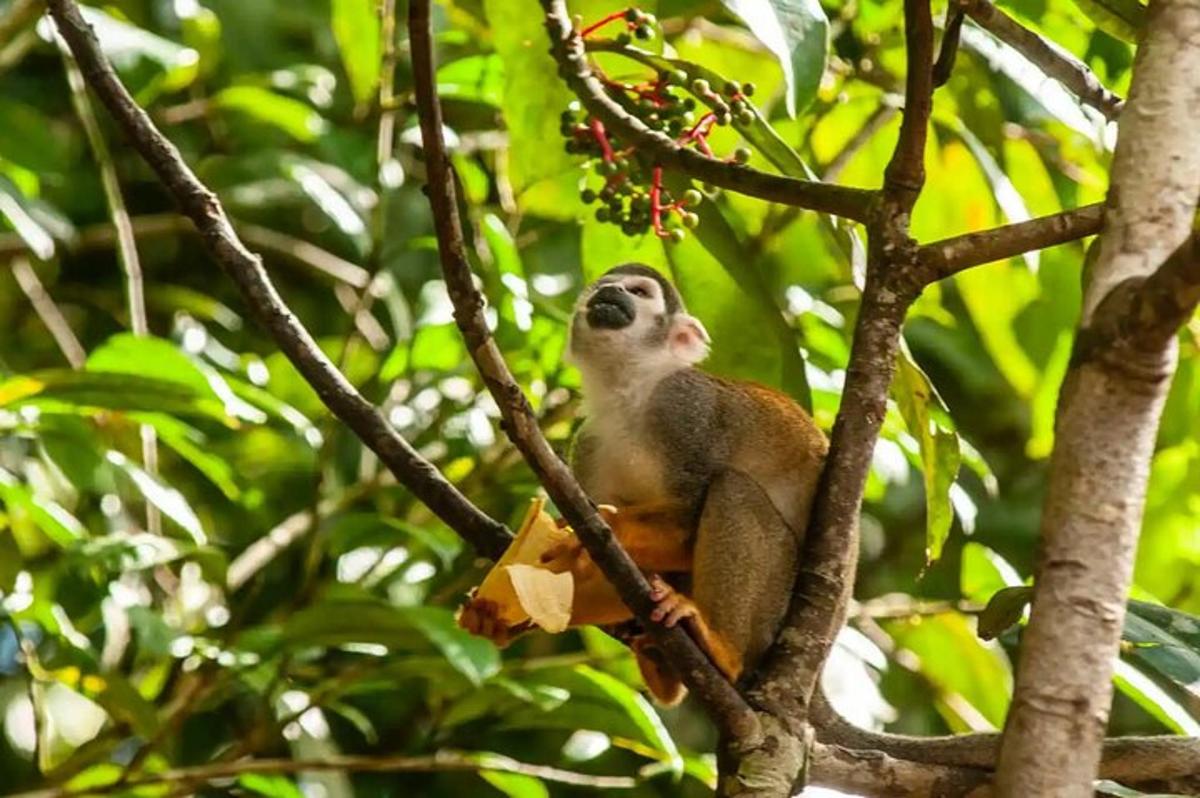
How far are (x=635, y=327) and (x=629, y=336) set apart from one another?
2 cm

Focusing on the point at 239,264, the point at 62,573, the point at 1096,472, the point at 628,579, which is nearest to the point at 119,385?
the point at 62,573

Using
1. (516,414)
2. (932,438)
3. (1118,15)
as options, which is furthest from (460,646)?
(1118,15)

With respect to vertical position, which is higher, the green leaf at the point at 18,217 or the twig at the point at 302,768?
the green leaf at the point at 18,217

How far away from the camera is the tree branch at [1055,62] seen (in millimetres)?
1887

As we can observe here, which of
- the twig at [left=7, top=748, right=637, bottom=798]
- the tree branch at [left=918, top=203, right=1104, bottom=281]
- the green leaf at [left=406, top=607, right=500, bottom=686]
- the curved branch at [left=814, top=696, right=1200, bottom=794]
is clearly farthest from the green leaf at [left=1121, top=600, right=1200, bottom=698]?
the twig at [left=7, top=748, right=637, bottom=798]

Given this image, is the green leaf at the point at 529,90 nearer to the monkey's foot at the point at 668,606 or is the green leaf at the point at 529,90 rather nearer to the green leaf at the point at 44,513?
the monkey's foot at the point at 668,606

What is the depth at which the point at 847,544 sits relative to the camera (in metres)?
1.75

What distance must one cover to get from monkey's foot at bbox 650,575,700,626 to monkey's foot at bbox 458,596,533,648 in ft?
0.66

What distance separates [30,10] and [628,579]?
195 centimetres

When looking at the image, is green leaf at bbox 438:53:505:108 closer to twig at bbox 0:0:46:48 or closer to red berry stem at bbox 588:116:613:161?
twig at bbox 0:0:46:48

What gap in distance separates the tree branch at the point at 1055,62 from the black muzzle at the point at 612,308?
0.86 m

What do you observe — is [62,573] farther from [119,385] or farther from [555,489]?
[555,489]

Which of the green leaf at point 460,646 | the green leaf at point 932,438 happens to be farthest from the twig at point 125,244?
the green leaf at point 932,438

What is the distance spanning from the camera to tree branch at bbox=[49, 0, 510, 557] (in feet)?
5.70
